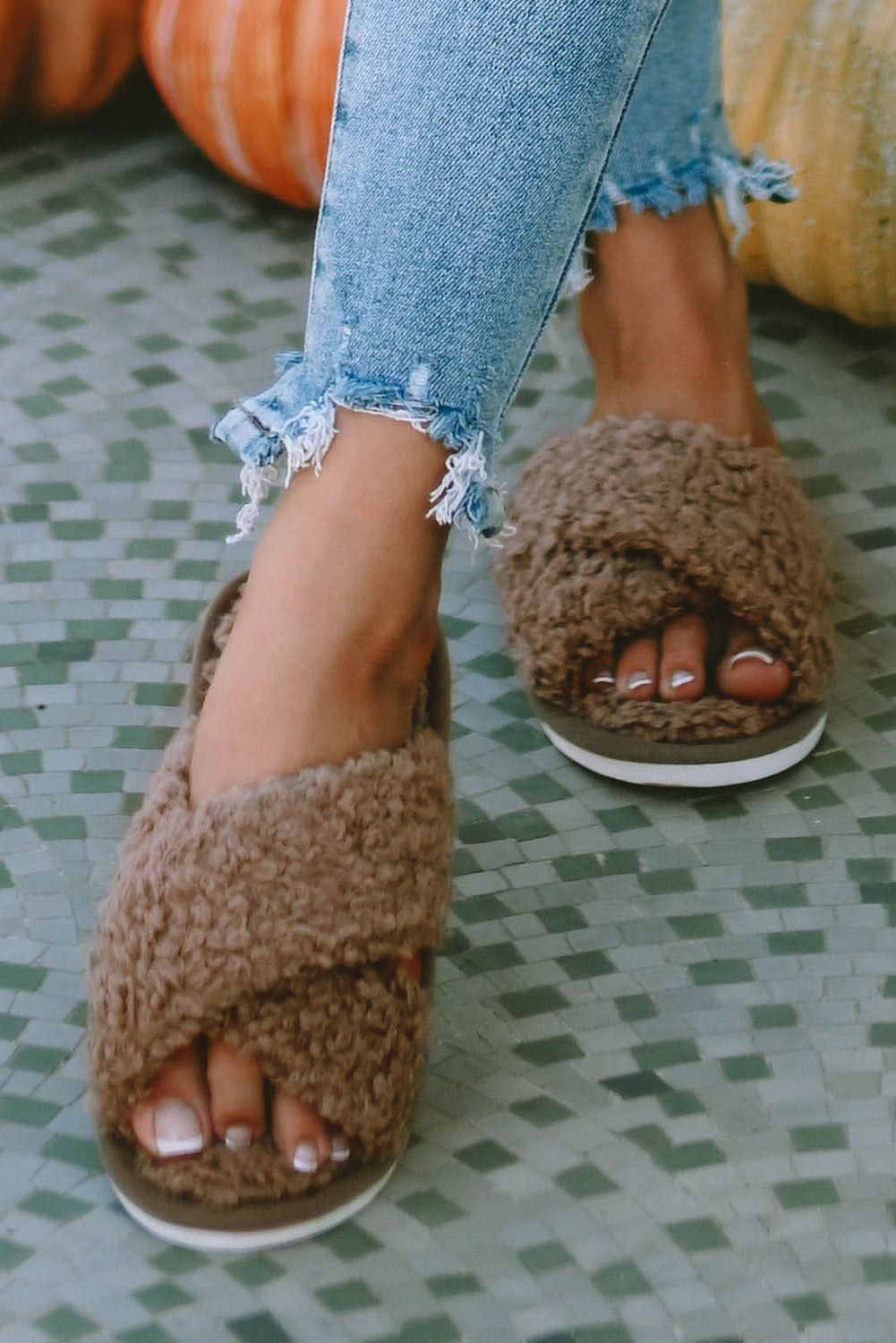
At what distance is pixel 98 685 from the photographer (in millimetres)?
1101

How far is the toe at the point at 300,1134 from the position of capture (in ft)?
2.47

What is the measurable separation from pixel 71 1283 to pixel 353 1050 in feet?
0.52

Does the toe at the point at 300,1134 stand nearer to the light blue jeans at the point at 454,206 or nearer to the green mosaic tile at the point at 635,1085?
the green mosaic tile at the point at 635,1085

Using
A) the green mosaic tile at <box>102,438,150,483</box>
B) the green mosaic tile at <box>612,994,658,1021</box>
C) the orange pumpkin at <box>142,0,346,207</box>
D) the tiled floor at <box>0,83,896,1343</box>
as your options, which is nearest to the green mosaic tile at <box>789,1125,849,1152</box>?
the tiled floor at <box>0,83,896,1343</box>

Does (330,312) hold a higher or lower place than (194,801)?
higher

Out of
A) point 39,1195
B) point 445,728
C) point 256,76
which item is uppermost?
point 256,76

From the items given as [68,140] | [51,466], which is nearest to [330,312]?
[51,466]

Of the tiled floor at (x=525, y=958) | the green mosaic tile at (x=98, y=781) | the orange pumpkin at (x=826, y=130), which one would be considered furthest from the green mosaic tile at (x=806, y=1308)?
the orange pumpkin at (x=826, y=130)

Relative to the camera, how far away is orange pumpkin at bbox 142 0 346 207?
1.49 metres

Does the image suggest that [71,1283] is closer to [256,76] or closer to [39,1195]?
[39,1195]

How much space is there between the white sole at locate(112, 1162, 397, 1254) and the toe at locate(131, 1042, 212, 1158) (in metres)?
0.03

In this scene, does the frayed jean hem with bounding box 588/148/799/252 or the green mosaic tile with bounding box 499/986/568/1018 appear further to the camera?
the frayed jean hem with bounding box 588/148/799/252

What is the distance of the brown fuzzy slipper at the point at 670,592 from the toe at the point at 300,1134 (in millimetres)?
351

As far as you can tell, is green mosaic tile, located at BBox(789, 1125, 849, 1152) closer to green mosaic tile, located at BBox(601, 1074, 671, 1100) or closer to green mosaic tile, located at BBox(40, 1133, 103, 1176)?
green mosaic tile, located at BBox(601, 1074, 671, 1100)
